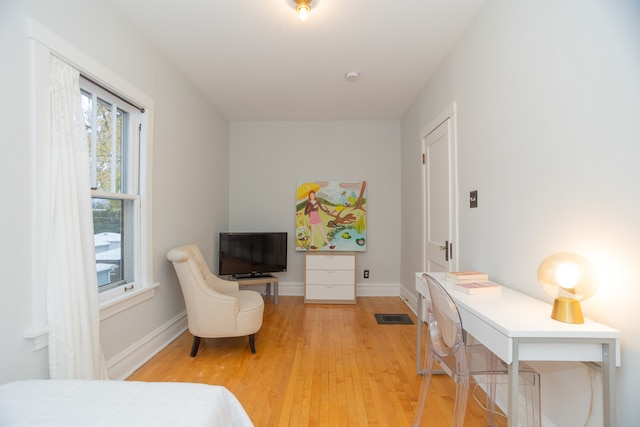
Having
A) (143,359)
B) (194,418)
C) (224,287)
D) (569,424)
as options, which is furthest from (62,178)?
(569,424)

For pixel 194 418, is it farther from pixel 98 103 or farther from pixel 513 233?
pixel 98 103

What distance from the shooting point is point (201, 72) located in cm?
312

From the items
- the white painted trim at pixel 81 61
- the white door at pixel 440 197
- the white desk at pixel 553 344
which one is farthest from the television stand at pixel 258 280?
the white desk at pixel 553 344

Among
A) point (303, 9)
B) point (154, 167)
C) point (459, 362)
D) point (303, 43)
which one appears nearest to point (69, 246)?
point (154, 167)

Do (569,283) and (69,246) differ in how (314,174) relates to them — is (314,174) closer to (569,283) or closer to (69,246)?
(69,246)

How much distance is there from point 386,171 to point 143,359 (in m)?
3.66

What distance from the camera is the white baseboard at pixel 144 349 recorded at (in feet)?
7.16

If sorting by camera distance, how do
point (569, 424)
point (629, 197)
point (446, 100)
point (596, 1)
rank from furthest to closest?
1. point (446, 100)
2. point (569, 424)
3. point (596, 1)
4. point (629, 197)

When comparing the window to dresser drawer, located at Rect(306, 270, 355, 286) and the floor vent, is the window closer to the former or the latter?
dresser drawer, located at Rect(306, 270, 355, 286)

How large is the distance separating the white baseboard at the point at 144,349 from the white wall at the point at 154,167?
1 centimetres

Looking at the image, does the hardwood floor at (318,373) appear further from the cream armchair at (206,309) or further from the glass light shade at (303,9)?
the glass light shade at (303,9)

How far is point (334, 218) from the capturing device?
15.1ft

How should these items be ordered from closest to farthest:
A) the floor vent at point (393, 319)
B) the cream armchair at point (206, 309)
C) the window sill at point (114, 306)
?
the window sill at point (114, 306) < the cream armchair at point (206, 309) < the floor vent at point (393, 319)

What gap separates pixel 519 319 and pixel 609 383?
31 cm
